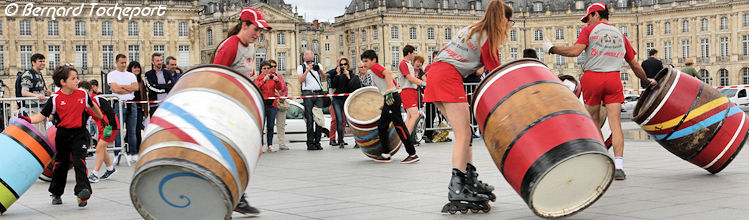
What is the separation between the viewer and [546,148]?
5172 mm

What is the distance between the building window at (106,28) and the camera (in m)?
73.5

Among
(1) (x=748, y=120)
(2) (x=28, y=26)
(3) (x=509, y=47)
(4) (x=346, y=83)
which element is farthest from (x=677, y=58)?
(1) (x=748, y=120)

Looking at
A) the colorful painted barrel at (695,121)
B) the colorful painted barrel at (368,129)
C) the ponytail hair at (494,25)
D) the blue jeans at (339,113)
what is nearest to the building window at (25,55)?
the blue jeans at (339,113)

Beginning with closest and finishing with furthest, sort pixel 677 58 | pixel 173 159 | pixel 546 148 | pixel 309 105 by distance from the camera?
pixel 173 159 < pixel 546 148 < pixel 309 105 < pixel 677 58

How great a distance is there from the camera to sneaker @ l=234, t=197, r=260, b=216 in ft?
20.9

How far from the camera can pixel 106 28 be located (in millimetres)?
73500

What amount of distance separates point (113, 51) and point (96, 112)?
225 feet

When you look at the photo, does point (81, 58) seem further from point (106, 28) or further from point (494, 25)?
point (494, 25)

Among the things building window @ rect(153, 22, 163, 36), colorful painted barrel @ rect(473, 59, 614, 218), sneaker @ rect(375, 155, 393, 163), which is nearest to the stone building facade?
building window @ rect(153, 22, 163, 36)

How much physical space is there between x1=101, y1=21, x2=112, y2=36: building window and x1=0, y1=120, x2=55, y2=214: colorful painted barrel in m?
68.9

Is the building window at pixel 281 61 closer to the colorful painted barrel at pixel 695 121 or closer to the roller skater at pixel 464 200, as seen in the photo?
the colorful painted barrel at pixel 695 121

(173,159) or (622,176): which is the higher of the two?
(173,159)

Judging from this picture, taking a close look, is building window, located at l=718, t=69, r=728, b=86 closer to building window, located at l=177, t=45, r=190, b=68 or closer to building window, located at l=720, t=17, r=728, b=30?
building window, located at l=720, t=17, r=728, b=30

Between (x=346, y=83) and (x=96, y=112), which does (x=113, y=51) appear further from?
(x=96, y=112)
